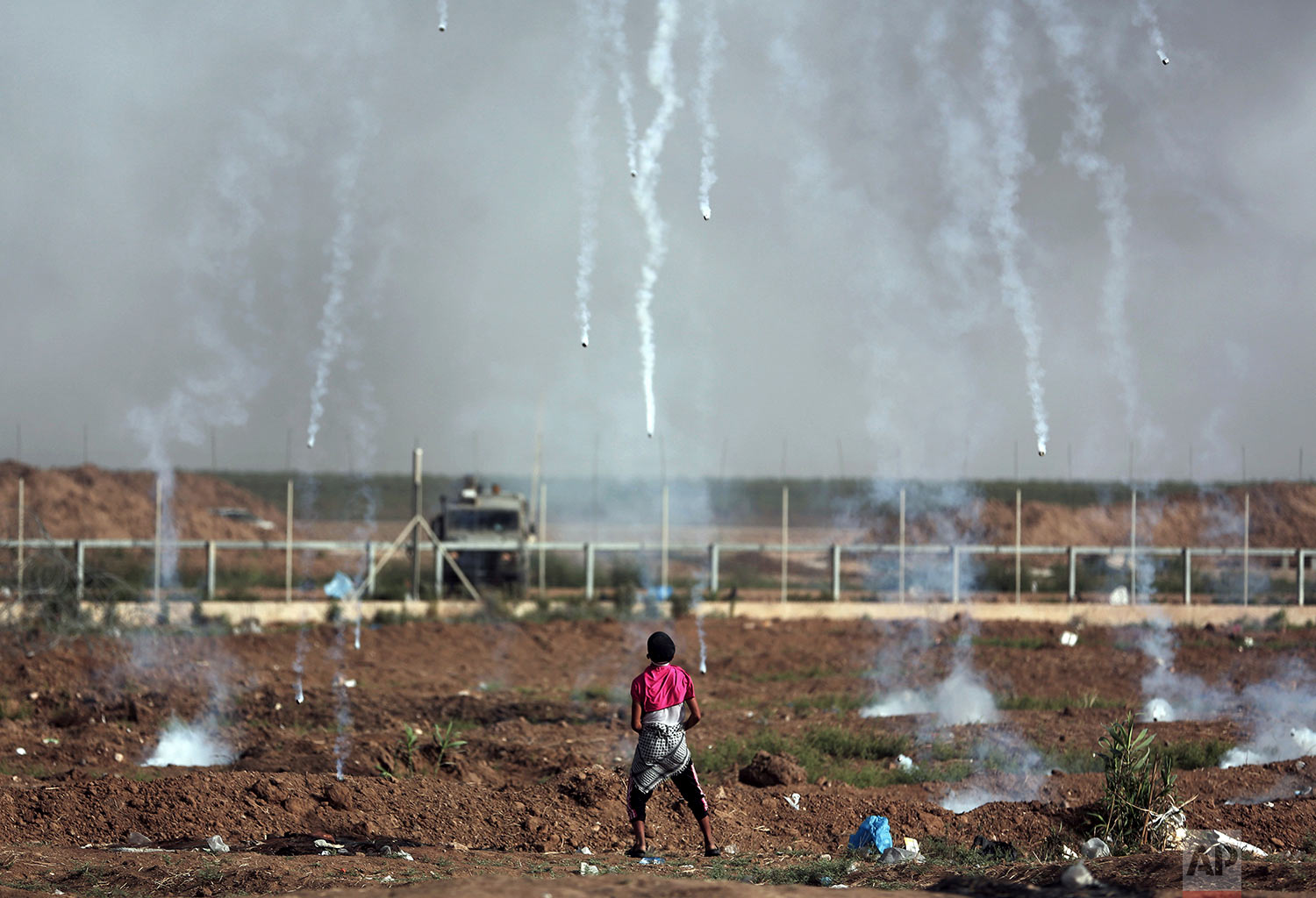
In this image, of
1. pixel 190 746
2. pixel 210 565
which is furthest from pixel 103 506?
pixel 190 746

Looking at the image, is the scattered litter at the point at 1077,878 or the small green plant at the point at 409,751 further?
→ the small green plant at the point at 409,751

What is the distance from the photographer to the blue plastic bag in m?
9.52

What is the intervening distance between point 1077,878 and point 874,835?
258 centimetres

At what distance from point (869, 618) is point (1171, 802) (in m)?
16.2

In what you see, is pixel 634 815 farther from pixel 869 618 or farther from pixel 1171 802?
pixel 869 618

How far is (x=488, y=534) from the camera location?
28.9 m

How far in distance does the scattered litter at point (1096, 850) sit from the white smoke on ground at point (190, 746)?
8.81 meters

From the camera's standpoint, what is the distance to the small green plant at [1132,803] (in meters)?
9.33

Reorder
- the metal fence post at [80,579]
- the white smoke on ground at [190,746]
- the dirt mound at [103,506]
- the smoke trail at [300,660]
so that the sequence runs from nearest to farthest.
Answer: the white smoke on ground at [190,746]
the smoke trail at [300,660]
the metal fence post at [80,579]
the dirt mound at [103,506]

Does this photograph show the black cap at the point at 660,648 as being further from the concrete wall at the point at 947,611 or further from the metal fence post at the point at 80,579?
the concrete wall at the point at 947,611

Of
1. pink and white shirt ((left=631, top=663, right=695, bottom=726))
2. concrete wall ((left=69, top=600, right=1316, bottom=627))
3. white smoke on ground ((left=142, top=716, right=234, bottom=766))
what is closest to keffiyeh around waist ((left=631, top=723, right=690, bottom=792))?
pink and white shirt ((left=631, top=663, right=695, bottom=726))

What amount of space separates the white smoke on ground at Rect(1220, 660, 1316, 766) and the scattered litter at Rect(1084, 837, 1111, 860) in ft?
15.7

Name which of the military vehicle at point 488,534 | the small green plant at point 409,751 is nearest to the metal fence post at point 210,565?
the military vehicle at point 488,534

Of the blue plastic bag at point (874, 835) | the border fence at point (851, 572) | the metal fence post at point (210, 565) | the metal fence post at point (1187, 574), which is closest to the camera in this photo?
the blue plastic bag at point (874, 835)
